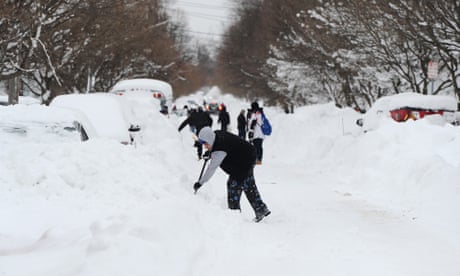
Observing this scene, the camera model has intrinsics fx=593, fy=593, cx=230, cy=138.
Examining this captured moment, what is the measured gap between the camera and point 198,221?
22.6ft

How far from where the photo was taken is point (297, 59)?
29266 mm

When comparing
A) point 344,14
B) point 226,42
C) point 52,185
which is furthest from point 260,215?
point 226,42

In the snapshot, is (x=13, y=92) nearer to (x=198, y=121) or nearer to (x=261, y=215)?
(x=198, y=121)

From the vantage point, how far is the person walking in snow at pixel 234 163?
8.01 m

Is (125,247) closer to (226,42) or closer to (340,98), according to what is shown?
(340,98)

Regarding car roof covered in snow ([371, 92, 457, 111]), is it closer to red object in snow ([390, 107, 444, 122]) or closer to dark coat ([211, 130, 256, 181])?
red object in snow ([390, 107, 444, 122])

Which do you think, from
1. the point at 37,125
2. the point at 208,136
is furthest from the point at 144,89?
the point at 208,136

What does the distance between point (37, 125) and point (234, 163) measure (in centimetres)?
278

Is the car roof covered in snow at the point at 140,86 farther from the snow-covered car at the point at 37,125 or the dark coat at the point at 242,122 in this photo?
the snow-covered car at the point at 37,125

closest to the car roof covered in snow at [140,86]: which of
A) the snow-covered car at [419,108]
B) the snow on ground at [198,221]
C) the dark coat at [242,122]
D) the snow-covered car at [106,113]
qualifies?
the dark coat at [242,122]

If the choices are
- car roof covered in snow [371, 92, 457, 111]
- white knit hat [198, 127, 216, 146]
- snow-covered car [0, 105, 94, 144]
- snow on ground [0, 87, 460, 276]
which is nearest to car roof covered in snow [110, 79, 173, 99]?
car roof covered in snow [371, 92, 457, 111]

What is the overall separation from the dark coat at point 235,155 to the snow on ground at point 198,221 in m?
0.57

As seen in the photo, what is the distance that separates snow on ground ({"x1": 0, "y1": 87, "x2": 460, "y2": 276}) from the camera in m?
4.89

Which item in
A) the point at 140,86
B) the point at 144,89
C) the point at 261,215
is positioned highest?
the point at 140,86
